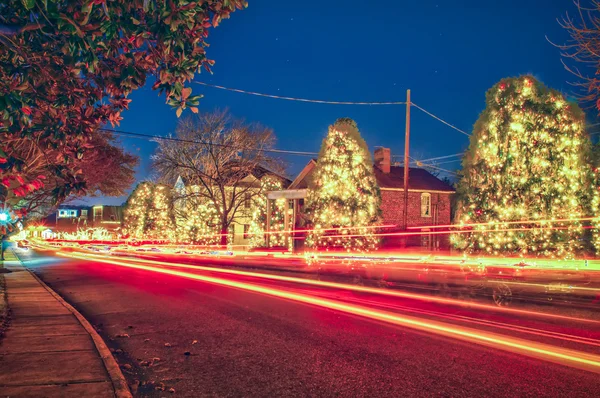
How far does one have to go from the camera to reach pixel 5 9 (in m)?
5.87

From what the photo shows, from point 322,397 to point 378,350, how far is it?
1997 mm

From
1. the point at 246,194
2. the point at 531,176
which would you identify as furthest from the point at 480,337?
the point at 246,194


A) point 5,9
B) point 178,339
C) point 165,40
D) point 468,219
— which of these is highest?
point 5,9

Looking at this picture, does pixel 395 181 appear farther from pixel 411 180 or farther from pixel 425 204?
pixel 425 204

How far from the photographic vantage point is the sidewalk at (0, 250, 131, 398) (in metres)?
5.13

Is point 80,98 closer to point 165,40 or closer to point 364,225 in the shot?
point 165,40

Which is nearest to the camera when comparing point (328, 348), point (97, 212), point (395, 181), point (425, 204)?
point (328, 348)

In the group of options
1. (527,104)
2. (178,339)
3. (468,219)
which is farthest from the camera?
(468,219)

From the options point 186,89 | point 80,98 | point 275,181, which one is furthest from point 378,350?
point 275,181

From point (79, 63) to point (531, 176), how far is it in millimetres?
19411

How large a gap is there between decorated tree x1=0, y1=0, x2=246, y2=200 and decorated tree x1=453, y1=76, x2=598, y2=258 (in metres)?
17.3

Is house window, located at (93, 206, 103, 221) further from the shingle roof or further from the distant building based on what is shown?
the shingle roof

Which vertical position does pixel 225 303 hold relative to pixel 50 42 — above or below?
below

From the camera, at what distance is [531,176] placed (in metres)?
20.7
